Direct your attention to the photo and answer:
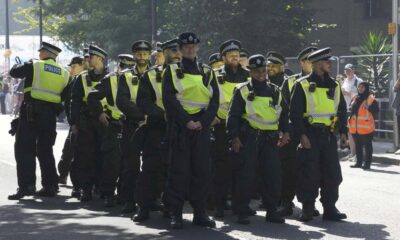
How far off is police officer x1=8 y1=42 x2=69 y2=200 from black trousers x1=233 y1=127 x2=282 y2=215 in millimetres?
3060

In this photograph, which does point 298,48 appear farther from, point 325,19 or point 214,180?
point 214,180

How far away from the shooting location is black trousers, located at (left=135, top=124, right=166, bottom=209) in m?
9.57

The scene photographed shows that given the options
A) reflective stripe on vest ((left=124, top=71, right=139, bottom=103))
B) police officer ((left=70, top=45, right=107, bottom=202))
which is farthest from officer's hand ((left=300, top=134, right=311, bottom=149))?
police officer ((left=70, top=45, right=107, bottom=202))

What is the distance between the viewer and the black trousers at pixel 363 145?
16.1 metres

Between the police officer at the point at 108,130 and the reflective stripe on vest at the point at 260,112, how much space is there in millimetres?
1959

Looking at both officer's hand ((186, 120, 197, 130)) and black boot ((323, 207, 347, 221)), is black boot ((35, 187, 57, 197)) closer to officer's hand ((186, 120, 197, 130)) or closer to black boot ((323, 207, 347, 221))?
officer's hand ((186, 120, 197, 130))

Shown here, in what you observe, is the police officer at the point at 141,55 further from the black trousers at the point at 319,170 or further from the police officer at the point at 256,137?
the black trousers at the point at 319,170

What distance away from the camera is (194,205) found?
9.29 meters

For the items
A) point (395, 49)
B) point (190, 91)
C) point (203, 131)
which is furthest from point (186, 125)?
point (395, 49)

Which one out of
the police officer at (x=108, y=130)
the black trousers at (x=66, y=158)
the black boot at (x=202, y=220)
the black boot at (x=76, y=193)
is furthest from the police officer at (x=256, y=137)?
the black trousers at (x=66, y=158)

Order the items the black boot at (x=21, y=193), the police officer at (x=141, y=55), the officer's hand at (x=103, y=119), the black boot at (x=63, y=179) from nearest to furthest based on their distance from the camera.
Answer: the police officer at (x=141, y=55) < the officer's hand at (x=103, y=119) < the black boot at (x=21, y=193) < the black boot at (x=63, y=179)

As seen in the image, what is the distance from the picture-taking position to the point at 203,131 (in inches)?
361

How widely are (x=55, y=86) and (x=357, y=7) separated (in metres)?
24.0

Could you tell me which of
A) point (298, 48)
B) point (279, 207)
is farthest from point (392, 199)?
point (298, 48)
